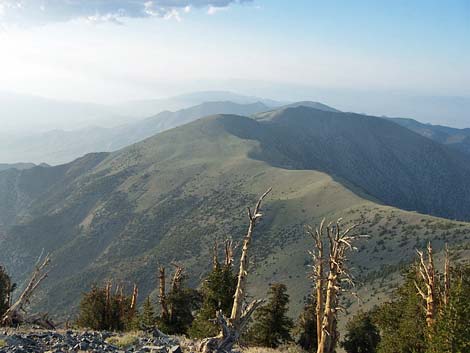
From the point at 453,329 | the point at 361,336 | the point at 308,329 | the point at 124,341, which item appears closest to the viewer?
the point at 124,341

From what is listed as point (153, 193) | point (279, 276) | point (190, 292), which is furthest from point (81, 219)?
point (190, 292)

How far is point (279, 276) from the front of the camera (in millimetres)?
69062

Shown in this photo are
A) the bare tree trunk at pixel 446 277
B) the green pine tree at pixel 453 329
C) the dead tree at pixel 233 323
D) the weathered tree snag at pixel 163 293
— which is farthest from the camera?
the weathered tree snag at pixel 163 293

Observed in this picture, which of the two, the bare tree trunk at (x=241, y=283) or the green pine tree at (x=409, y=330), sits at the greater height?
the bare tree trunk at (x=241, y=283)

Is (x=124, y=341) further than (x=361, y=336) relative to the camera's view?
No

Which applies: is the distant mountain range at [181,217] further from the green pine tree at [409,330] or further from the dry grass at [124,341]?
the dry grass at [124,341]

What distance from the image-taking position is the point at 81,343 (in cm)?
1202

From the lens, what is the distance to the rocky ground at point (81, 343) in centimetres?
1151

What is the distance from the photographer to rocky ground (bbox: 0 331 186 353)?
11.5 meters

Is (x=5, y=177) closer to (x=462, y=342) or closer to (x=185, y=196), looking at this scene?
(x=185, y=196)

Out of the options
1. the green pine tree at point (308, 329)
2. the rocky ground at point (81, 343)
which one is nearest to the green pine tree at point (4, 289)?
the rocky ground at point (81, 343)

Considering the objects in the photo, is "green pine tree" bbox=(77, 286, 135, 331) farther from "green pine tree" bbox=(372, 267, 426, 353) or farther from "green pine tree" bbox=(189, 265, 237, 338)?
"green pine tree" bbox=(372, 267, 426, 353)

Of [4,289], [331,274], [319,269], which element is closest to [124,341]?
[319,269]

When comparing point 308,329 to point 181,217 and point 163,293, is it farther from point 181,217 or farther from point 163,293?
point 181,217
